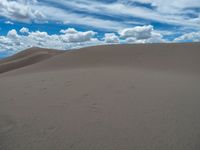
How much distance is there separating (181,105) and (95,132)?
2.51m

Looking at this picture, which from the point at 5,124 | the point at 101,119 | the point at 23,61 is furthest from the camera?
the point at 23,61

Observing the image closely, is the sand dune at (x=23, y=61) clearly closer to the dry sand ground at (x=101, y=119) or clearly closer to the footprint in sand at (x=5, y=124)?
the dry sand ground at (x=101, y=119)

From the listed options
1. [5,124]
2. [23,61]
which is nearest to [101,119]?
[5,124]

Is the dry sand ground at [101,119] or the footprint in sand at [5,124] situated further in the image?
the footprint in sand at [5,124]

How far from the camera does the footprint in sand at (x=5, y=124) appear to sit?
272 cm

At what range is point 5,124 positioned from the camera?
2.90 metres

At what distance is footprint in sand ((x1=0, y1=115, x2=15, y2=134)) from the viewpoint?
107 inches

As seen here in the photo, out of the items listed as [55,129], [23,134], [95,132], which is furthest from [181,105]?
[23,134]

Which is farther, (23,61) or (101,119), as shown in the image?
(23,61)

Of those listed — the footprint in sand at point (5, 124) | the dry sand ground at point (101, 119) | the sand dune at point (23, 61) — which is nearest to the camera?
the dry sand ground at point (101, 119)

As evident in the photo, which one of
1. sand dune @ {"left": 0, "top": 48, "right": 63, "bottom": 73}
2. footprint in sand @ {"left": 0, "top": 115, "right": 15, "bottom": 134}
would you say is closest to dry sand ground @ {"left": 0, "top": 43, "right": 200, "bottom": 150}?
footprint in sand @ {"left": 0, "top": 115, "right": 15, "bottom": 134}

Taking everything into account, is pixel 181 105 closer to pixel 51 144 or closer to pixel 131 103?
pixel 131 103

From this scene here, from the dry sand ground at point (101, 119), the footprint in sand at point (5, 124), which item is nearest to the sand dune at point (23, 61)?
the dry sand ground at point (101, 119)

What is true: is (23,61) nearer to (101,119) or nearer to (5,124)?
(5,124)
